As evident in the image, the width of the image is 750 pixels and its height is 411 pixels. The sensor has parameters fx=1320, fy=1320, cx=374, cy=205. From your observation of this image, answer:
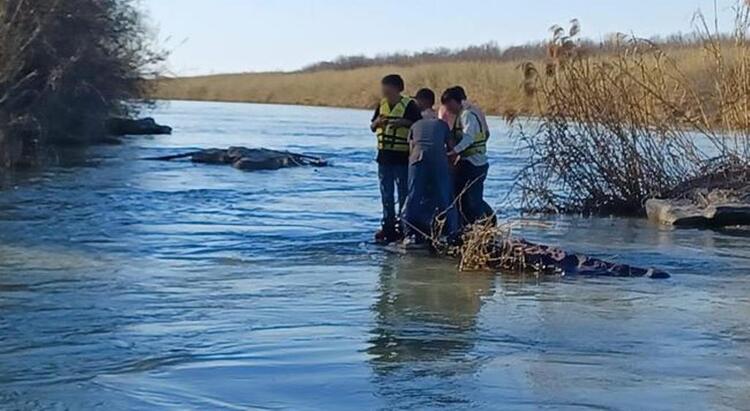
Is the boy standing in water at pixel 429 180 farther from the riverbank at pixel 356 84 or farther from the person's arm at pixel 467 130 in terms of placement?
the riverbank at pixel 356 84

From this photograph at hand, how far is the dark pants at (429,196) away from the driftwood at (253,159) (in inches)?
682

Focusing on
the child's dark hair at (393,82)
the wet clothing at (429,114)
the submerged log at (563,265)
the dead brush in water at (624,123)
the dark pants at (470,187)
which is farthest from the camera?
the dead brush in water at (624,123)

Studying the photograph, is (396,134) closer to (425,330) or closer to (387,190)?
(387,190)

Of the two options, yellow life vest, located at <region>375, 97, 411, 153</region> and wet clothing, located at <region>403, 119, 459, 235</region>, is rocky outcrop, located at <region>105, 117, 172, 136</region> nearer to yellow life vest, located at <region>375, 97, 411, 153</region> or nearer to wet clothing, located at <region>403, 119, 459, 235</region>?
yellow life vest, located at <region>375, 97, 411, 153</region>

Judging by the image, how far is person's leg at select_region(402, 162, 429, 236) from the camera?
13141 mm

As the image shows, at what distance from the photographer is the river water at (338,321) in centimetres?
737

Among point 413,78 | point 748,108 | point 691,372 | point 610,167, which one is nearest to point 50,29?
point 610,167

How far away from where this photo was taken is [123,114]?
155 feet

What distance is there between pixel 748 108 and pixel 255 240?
750 cm

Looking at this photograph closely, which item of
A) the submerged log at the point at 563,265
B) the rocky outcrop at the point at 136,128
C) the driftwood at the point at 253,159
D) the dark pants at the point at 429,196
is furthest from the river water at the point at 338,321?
the rocky outcrop at the point at 136,128

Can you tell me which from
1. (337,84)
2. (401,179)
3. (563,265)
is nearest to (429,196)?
(401,179)

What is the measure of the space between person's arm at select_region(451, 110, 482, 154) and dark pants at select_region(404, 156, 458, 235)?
42 cm

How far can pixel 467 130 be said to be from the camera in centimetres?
1384

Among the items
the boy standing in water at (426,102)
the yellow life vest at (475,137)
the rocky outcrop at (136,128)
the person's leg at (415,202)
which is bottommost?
the rocky outcrop at (136,128)
